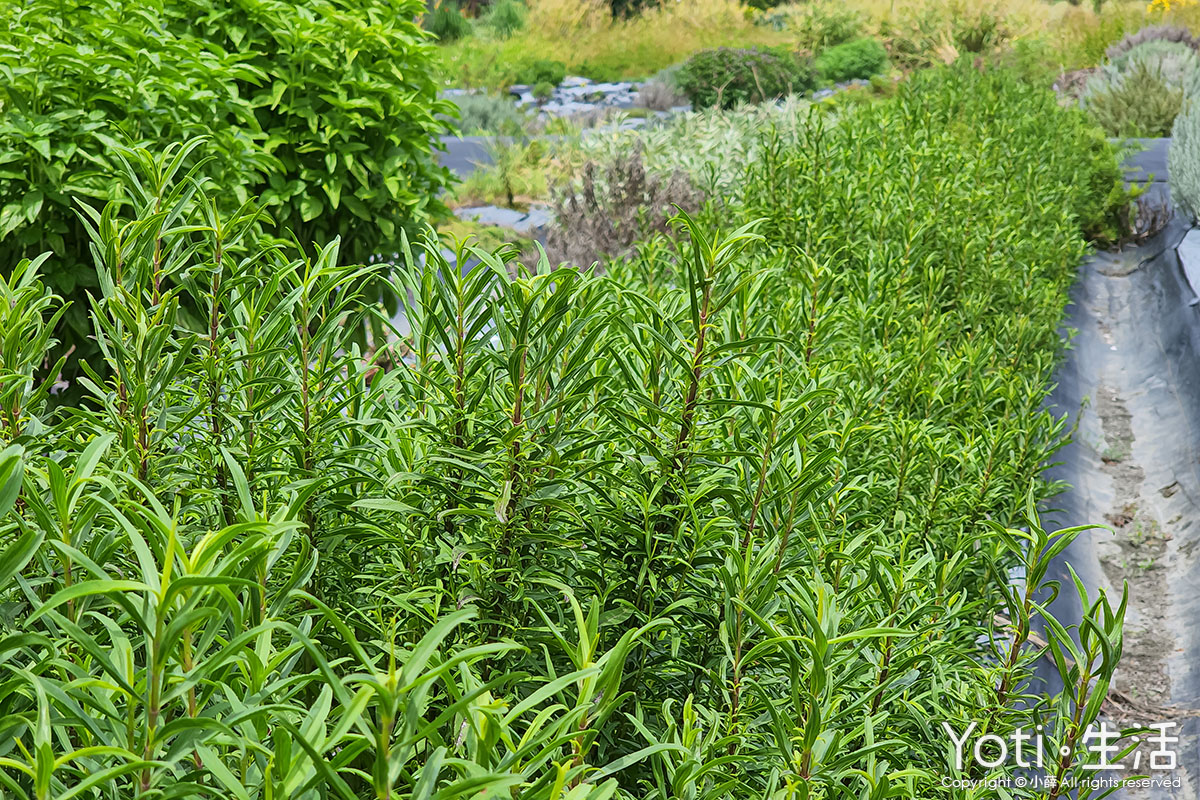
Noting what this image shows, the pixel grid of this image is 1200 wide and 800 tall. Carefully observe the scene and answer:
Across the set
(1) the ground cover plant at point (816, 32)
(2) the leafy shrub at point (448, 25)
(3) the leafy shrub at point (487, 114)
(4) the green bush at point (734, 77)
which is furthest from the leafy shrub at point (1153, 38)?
(2) the leafy shrub at point (448, 25)

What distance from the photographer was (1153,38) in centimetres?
1541

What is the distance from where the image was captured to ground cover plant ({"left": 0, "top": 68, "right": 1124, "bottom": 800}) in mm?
681

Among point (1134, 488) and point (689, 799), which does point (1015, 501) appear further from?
point (1134, 488)

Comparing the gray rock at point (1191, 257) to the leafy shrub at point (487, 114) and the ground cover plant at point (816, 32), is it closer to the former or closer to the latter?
the ground cover plant at point (816, 32)

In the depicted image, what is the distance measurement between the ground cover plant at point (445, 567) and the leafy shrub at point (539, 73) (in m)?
18.2

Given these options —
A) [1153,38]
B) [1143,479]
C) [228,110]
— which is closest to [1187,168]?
[1143,479]

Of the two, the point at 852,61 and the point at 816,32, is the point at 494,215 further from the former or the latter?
the point at 816,32

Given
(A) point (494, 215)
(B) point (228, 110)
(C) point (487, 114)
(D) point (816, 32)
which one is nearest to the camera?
(B) point (228, 110)

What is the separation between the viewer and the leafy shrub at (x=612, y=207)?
17.9 feet

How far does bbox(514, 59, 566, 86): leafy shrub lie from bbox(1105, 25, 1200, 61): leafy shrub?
9820 mm

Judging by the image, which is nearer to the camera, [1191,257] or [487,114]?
[1191,257]

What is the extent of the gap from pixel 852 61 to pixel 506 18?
1021cm

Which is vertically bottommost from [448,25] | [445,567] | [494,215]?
[494,215]

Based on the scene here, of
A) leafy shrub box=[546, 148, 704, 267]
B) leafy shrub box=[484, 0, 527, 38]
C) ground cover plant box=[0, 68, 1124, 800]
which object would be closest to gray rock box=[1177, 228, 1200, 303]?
leafy shrub box=[546, 148, 704, 267]
